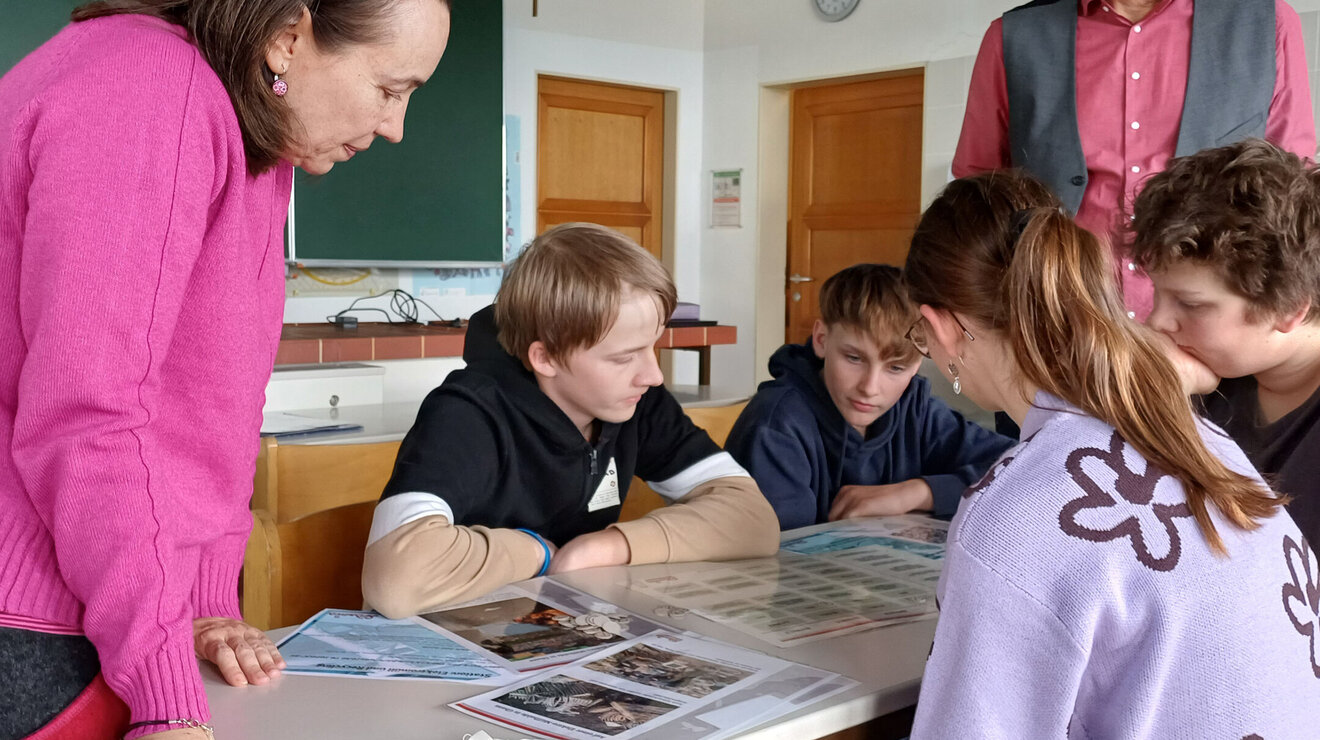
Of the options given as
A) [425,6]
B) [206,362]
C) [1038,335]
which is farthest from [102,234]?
[1038,335]

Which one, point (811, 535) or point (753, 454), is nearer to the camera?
point (811, 535)

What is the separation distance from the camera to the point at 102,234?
0.78 metres

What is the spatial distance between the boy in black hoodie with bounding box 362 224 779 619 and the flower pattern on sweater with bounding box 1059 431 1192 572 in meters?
0.72

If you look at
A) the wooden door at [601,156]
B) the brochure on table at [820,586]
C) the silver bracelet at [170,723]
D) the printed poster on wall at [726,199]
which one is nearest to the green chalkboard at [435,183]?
the wooden door at [601,156]

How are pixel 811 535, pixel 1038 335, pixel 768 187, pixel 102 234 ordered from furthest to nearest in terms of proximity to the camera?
1. pixel 768 187
2. pixel 811 535
3. pixel 1038 335
4. pixel 102 234

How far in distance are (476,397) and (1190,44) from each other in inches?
50.3

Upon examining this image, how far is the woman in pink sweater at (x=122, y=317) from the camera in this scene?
773 mm

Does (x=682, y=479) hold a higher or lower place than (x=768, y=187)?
lower

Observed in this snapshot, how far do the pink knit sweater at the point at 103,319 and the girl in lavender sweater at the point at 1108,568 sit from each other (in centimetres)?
60

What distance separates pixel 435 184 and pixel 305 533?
3574 millimetres

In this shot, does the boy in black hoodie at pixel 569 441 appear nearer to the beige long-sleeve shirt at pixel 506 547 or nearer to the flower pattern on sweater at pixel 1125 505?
the beige long-sleeve shirt at pixel 506 547

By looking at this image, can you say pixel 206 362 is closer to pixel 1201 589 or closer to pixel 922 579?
pixel 1201 589

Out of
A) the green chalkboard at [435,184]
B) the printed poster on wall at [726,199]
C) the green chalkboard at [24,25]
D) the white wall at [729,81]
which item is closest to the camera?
the green chalkboard at [24,25]

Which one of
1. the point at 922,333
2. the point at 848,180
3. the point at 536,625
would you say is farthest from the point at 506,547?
the point at 848,180
